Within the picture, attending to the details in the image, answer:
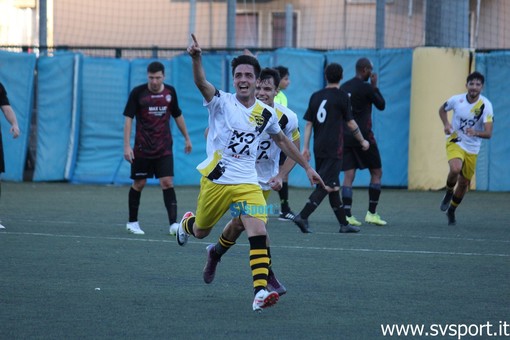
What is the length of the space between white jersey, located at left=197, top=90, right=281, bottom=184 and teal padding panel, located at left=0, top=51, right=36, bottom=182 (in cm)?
1388

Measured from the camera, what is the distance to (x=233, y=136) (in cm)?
773

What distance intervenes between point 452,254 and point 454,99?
395 cm

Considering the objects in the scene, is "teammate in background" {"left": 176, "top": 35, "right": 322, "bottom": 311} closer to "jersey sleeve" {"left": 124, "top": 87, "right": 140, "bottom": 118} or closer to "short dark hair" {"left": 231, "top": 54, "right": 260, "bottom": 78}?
"short dark hair" {"left": 231, "top": 54, "right": 260, "bottom": 78}

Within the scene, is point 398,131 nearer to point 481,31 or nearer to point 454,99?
point 454,99

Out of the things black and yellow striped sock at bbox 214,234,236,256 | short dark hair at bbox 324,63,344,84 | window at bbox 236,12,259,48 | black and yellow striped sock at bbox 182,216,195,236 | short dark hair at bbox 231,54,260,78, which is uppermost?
window at bbox 236,12,259,48

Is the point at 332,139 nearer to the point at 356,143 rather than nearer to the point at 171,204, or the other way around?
the point at 356,143

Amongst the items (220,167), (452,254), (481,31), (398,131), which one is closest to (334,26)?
(481,31)

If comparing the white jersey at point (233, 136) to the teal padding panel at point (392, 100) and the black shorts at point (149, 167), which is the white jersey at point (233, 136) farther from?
the teal padding panel at point (392, 100)

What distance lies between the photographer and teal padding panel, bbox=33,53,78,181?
21.1 meters

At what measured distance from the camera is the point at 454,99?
557 inches

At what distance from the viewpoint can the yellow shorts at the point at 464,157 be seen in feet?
45.8

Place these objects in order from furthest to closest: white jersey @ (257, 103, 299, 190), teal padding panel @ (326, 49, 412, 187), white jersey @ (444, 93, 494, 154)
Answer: teal padding panel @ (326, 49, 412, 187) → white jersey @ (444, 93, 494, 154) → white jersey @ (257, 103, 299, 190)

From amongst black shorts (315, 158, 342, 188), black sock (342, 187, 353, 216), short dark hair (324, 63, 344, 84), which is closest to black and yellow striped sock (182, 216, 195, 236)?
black shorts (315, 158, 342, 188)

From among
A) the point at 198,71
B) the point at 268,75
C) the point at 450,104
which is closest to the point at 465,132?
the point at 450,104
